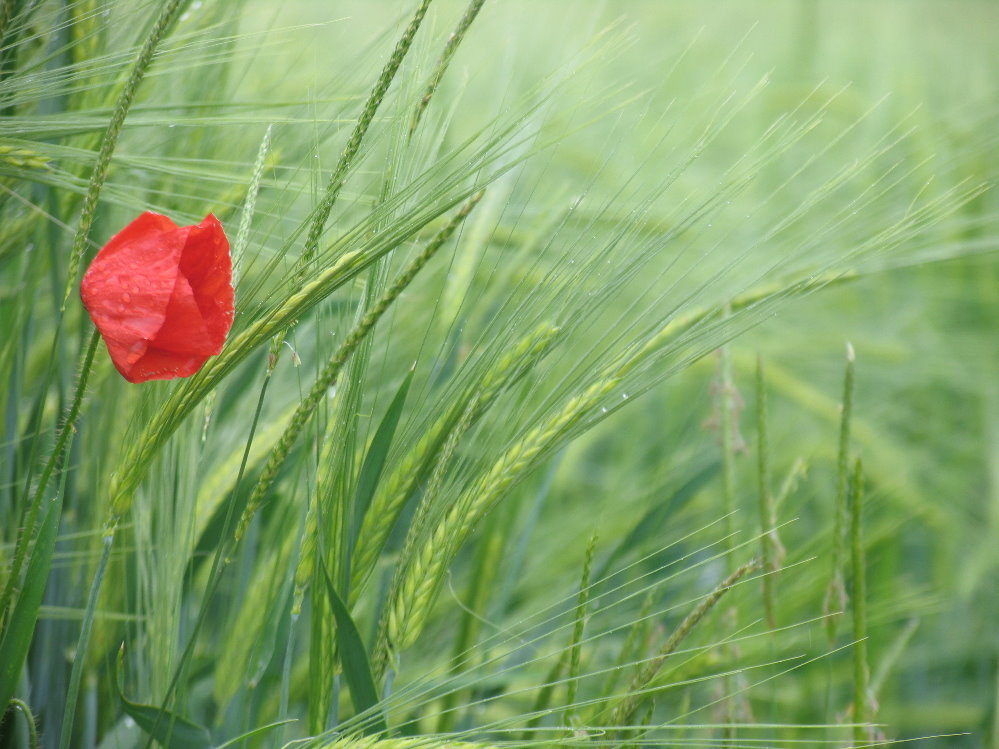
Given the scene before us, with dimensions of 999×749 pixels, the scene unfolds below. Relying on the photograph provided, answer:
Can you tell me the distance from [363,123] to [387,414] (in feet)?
0.32

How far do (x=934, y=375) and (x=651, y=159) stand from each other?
0.73 metres

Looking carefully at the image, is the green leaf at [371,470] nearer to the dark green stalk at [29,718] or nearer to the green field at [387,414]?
the green field at [387,414]

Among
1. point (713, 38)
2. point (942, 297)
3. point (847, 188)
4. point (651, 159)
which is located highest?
point (713, 38)

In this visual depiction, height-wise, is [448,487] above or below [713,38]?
below

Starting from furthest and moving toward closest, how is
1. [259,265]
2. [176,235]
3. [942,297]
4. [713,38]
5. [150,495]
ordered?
[713,38], [942,297], [259,265], [150,495], [176,235]

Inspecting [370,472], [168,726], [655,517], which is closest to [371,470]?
[370,472]

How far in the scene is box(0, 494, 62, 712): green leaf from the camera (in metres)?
0.28

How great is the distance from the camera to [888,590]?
2.36 ft

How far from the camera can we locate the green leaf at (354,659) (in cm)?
29

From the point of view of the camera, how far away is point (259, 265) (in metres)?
0.57

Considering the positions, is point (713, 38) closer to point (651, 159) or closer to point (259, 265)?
point (259, 265)

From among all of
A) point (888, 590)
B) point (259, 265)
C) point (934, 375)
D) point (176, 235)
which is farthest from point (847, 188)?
point (176, 235)

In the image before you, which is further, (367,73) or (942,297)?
(942,297)

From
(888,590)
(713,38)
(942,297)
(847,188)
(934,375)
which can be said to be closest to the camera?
(888,590)
